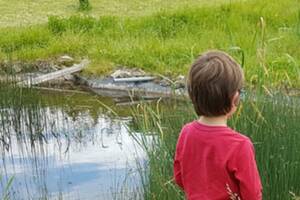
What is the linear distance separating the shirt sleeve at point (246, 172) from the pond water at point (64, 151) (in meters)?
2.26

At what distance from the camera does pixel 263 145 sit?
154 inches

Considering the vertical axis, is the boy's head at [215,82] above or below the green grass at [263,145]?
above

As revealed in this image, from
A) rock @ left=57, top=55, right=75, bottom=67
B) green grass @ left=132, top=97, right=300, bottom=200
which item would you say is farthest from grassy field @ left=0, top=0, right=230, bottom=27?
green grass @ left=132, top=97, right=300, bottom=200

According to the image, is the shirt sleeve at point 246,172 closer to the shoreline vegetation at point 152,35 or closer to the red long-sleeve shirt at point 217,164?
the red long-sleeve shirt at point 217,164

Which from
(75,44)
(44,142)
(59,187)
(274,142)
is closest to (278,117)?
(274,142)

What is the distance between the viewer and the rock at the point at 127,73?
8.60 metres

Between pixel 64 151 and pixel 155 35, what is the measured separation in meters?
3.59

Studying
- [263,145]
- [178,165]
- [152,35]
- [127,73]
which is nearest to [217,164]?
[178,165]

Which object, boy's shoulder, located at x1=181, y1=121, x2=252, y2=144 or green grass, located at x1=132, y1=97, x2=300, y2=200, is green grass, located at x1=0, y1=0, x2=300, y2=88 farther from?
boy's shoulder, located at x1=181, y1=121, x2=252, y2=144

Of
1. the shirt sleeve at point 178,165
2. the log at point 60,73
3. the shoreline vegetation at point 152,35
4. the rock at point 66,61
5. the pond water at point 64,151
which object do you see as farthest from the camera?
the rock at point 66,61

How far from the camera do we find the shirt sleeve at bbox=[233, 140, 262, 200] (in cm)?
260

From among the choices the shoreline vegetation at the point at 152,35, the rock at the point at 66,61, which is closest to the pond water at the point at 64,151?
the shoreline vegetation at the point at 152,35

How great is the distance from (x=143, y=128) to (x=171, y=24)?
5638 mm

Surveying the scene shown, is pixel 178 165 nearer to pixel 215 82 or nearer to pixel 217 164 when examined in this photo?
pixel 217 164
